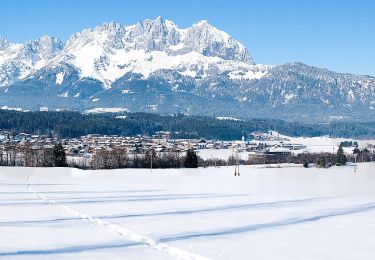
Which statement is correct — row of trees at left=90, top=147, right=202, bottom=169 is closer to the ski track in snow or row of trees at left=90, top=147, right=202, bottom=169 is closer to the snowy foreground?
the snowy foreground

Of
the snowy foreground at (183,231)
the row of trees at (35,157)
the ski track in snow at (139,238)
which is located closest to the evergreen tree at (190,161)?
the row of trees at (35,157)

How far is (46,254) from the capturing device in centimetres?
1152

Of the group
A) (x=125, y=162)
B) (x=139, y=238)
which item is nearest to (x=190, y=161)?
(x=125, y=162)

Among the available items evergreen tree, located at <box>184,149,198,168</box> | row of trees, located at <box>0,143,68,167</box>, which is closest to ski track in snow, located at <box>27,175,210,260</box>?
row of trees, located at <box>0,143,68,167</box>

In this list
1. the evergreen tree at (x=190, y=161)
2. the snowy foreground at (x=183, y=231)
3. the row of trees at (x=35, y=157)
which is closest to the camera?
the snowy foreground at (x=183, y=231)

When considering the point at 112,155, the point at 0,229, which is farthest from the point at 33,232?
the point at 112,155

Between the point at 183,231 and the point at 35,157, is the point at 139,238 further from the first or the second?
the point at 35,157

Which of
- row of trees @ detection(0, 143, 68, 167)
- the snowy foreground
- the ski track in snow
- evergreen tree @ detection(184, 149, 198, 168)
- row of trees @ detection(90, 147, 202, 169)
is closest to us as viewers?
the ski track in snow

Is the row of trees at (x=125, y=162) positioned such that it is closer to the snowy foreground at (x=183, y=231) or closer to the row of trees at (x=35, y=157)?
the row of trees at (x=35, y=157)

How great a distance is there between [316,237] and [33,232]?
6855 mm

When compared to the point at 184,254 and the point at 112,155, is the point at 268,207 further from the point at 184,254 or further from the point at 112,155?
the point at 112,155

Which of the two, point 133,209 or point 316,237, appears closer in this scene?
point 316,237

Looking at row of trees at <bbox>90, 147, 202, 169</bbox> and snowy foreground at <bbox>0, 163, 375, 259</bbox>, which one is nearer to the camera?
snowy foreground at <bbox>0, 163, 375, 259</bbox>

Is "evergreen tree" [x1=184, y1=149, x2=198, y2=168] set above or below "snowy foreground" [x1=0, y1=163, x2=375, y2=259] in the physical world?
above
